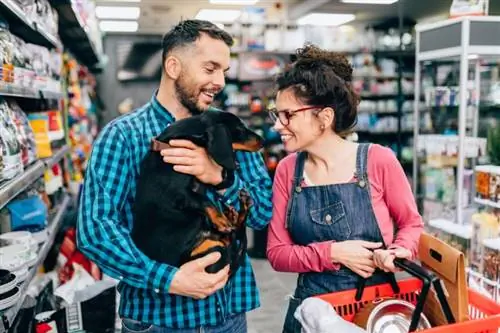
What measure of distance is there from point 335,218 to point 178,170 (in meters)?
0.58

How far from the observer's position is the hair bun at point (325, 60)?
5.34ft

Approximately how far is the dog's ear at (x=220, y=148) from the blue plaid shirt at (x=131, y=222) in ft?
0.50

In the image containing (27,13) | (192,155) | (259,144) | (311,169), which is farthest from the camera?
(27,13)

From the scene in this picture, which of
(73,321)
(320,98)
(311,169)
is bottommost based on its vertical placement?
(73,321)

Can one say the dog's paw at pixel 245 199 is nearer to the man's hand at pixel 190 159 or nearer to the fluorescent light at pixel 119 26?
the man's hand at pixel 190 159

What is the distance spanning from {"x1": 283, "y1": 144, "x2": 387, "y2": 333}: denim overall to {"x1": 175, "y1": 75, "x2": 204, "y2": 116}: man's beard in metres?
0.43

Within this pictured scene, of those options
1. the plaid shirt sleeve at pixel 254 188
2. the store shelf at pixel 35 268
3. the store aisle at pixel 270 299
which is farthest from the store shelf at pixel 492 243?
the store shelf at pixel 35 268

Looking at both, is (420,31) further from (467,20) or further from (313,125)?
(313,125)

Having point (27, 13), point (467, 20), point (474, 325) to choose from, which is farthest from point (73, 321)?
point (467, 20)

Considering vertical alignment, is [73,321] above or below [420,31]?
below

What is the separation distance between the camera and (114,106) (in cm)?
1263

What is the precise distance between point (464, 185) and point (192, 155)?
335 centimetres

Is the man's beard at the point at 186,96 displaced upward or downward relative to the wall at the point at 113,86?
downward

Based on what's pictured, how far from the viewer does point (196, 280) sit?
4.23ft
